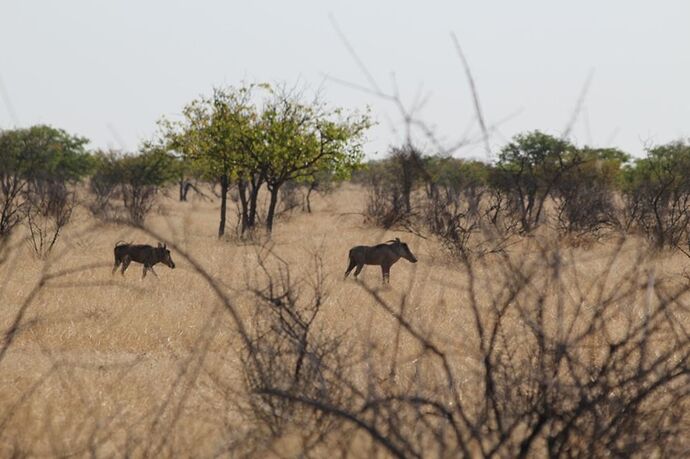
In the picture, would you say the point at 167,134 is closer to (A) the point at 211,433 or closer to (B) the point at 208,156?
(B) the point at 208,156

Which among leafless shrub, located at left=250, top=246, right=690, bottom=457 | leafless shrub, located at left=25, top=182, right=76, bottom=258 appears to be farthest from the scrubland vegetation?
leafless shrub, located at left=25, top=182, right=76, bottom=258

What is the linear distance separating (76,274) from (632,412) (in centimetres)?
962

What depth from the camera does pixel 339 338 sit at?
599 centimetres

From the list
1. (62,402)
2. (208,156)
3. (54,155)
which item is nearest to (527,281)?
(62,402)

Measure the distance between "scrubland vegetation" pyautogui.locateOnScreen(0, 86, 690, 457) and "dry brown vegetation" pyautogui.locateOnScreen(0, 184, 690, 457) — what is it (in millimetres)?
31

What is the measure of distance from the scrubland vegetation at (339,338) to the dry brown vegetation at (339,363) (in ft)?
0.10

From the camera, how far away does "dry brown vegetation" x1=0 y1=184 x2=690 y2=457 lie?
9.20ft

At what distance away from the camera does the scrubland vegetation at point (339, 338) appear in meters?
2.82

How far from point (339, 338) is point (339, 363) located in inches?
71.8

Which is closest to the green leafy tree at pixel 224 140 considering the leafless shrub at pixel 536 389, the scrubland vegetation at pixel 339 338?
the scrubland vegetation at pixel 339 338

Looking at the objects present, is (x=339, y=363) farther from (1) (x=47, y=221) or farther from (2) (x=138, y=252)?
(1) (x=47, y=221)

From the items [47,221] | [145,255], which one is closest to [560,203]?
[47,221]

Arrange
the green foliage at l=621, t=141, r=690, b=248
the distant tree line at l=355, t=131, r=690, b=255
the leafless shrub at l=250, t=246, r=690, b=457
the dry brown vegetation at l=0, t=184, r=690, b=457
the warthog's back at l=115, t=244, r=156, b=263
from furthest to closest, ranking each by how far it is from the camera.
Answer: the green foliage at l=621, t=141, r=690, b=248, the warthog's back at l=115, t=244, r=156, b=263, the distant tree line at l=355, t=131, r=690, b=255, the dry brown vegetation at l=0, t=184, r=690, b=457, the leafless shrub at l=250, t=246, r=690, b=457

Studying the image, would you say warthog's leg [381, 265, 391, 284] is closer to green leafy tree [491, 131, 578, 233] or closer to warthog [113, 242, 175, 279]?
green leafy tree [491, 131, 578, 233]
